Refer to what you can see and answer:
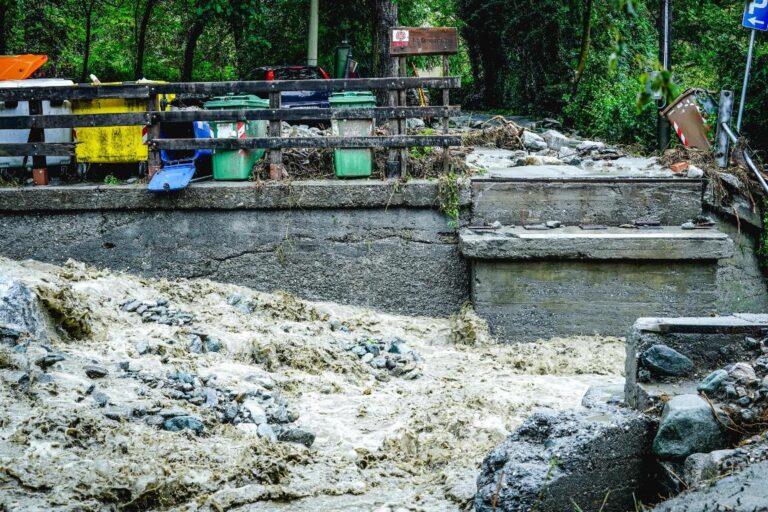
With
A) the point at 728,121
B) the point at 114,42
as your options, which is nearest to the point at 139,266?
the point at 728,121

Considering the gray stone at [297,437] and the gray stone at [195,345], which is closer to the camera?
the gray stone at [297,437]

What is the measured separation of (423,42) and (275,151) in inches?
83.8

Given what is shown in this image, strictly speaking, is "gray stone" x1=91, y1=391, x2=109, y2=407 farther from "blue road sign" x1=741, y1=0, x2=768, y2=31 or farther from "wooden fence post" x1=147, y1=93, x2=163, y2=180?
"blue road sign" x1=741, y1=0, x2=768, y2=31

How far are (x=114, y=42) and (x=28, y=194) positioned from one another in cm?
1617

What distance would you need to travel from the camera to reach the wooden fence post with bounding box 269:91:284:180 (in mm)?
9312

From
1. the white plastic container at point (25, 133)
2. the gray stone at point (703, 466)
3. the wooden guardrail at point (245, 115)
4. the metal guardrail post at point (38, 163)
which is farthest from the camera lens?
the white plastic container at point (25, 133)

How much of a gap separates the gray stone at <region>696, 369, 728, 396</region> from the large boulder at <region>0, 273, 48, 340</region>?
5.04 meters

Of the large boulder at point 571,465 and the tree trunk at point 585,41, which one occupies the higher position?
the tree trunk at point 585,41

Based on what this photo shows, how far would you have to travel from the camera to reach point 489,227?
29.7 ft

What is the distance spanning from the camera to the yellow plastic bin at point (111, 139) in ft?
31.6

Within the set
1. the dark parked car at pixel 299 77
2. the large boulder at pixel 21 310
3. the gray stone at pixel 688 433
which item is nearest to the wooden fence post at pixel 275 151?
the large boulder at pixel 21 310

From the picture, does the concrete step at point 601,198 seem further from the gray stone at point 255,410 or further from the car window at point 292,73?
the car window at point 292,73

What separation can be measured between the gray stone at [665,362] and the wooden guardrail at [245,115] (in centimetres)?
480

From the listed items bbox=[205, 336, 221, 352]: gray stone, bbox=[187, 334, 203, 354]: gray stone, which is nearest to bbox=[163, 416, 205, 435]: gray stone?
bbox=[187, 334, 203, 354]: gray stone
